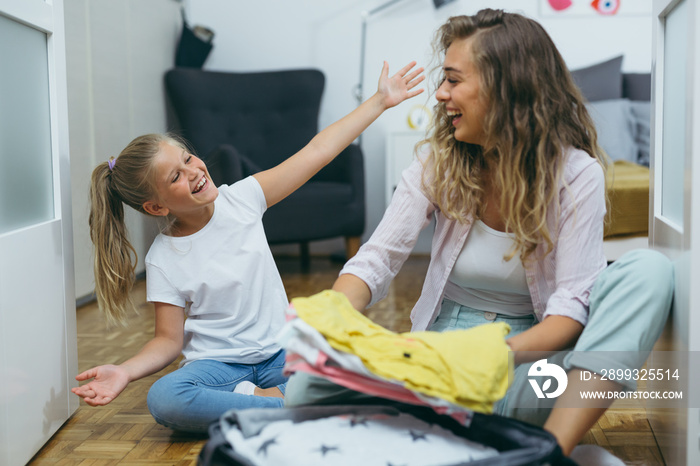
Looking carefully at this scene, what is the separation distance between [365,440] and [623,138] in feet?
8.93

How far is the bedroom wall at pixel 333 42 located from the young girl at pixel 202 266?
8.10 feet

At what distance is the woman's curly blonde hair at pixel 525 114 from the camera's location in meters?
1.01

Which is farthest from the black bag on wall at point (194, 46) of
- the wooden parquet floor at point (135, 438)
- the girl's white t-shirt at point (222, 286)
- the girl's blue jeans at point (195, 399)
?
the girl's blue jeans at point (195, 399)

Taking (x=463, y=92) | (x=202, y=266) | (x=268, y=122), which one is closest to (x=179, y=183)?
(x=202, y=266)

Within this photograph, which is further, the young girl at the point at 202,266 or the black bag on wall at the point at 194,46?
the black bag on wall at the point at 194,46

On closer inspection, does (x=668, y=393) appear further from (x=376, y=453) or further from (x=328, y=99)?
(x=328, y=99)

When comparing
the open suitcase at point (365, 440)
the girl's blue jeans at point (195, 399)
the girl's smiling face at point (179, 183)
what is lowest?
the girl's blue jeans at point (195, 399)

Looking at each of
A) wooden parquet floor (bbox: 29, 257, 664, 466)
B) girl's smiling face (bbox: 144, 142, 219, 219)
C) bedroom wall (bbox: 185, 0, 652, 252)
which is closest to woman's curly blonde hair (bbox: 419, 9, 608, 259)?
wooden parquet floor (bbox: 29, 257, 664, 466)

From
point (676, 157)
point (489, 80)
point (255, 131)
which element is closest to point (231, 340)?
point (489, 80)

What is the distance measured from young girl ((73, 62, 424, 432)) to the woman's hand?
3 cm

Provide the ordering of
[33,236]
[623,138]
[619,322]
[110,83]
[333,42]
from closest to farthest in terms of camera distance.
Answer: [619,322] < [33,236] < [110,83] < [623,138] < [333,42]

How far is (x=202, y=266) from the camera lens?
1396mm

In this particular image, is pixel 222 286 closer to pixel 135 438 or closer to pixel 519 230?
pixel 135 438

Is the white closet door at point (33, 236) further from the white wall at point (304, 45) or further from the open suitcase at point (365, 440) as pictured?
the white wall at point (304, 45)
